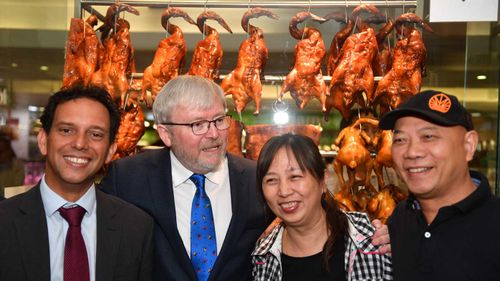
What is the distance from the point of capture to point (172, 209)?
9.36 ft

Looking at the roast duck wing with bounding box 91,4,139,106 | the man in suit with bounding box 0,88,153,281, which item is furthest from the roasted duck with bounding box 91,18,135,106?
the man in suit with bounding box 0,88,153,281

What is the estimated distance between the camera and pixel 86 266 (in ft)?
7.63

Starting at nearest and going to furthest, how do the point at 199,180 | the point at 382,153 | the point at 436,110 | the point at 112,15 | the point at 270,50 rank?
1. the point at 436,110
2. the point at 199,180
3. the point at 382,153
4. the point at 112,15
5. the point at 270,50

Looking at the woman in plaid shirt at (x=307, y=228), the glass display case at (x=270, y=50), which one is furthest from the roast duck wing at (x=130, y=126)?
the woman in plaid shirt at (x=307, y=228)

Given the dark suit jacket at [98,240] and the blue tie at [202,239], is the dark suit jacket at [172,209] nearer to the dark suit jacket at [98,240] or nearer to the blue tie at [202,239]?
the blue tie at [202,239]

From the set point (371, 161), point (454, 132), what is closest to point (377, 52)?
point (371, 161)

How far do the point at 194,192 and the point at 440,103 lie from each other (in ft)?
4.46

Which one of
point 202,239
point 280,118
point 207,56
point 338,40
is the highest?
point 338,40

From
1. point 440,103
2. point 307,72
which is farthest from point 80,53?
point 440,103

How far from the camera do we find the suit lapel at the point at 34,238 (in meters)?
2.23

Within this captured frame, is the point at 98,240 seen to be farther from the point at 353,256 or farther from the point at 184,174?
the point at 353,256

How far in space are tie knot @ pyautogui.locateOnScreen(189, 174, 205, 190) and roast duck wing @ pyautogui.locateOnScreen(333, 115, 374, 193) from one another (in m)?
1.48

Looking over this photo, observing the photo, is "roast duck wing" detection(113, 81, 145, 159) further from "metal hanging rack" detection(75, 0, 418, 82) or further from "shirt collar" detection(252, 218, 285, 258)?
"shirt collar" detection(252, 218, 285, 258)

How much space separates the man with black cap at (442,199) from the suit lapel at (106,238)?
1.21 meters
